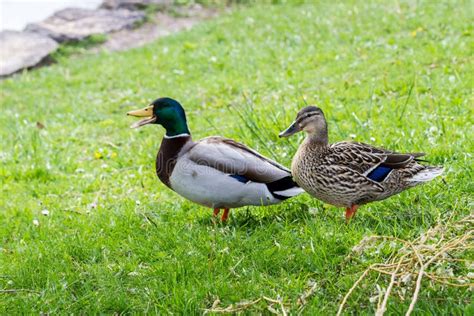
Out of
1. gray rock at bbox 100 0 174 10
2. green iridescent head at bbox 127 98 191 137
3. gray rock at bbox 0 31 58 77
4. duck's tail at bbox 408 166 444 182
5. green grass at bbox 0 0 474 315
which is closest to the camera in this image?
green grass at bbox 0 0 474 315

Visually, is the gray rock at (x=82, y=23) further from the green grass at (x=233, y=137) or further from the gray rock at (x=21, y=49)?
the green grass at (x=233, y=137)

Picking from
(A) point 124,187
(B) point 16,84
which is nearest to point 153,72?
(B) point 16,84

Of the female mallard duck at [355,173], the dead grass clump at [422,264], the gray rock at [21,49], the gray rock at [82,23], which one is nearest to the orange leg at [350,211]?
the female mallard duck at [355,173]

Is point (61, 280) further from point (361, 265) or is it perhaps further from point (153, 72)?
point (153, 72)

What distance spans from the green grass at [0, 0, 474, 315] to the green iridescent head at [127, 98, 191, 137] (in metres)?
0.64

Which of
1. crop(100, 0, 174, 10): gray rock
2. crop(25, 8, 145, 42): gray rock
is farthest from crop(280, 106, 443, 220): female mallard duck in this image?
crop(100, 0, 174, 10): gray rock

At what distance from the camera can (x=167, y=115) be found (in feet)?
17.5

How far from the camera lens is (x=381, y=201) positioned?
5.01 m

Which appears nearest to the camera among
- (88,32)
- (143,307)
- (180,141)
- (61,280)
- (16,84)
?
(143,307)

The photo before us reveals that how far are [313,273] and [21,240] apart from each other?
2.32m

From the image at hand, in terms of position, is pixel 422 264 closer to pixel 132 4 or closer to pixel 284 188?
pixel 284 188

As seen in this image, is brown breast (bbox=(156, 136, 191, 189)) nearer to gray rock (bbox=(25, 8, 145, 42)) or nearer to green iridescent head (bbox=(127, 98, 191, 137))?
A: green iridescent head (bbox=(127, 98, 191, 137))

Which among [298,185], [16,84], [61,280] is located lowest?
[16,84]

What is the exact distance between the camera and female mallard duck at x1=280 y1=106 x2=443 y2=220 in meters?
4.55
